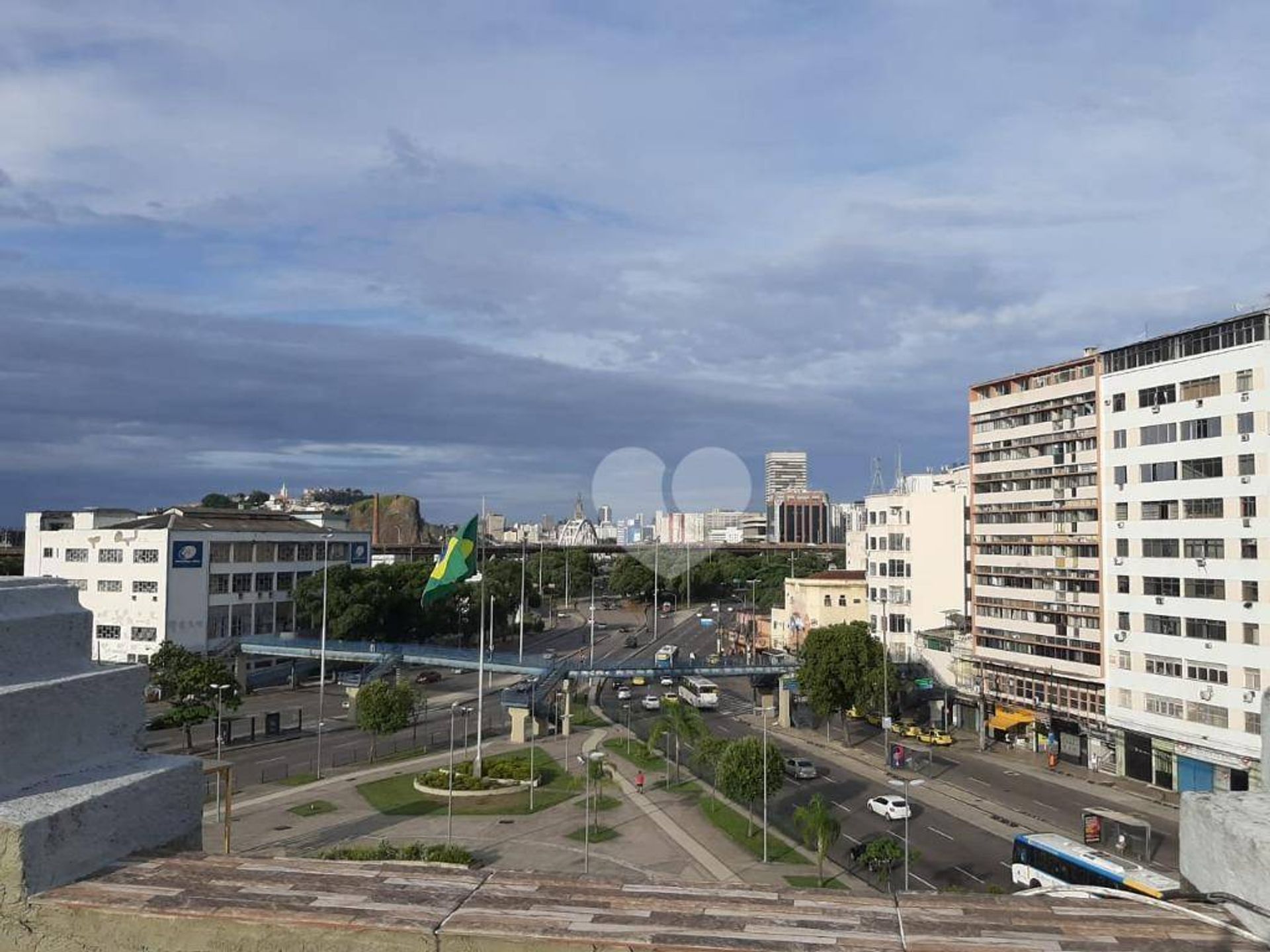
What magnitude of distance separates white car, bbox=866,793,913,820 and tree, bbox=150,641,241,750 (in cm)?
3002

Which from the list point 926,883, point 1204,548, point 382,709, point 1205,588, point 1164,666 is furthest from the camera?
point 382,709

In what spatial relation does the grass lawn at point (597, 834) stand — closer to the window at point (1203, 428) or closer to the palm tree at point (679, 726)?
the palm tree at point (679, 726)

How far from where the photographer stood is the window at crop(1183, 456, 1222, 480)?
39750 millimetres

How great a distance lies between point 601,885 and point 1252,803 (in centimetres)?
325

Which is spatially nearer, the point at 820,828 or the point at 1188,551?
the point at 820,828

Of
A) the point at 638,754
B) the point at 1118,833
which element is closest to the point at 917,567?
the point at 638,754

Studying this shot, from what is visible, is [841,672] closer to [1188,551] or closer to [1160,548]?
[1160,548]

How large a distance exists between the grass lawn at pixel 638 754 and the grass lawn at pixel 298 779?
14.0 m

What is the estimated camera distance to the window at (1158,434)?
42.0m

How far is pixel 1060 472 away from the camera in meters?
48.8

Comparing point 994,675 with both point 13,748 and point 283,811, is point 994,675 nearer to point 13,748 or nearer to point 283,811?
point 283,811

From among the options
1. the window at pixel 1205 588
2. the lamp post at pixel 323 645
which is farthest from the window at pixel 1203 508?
the lamp post at pixel 323 645

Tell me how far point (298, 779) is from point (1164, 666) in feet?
127

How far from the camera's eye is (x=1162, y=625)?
4175cm
